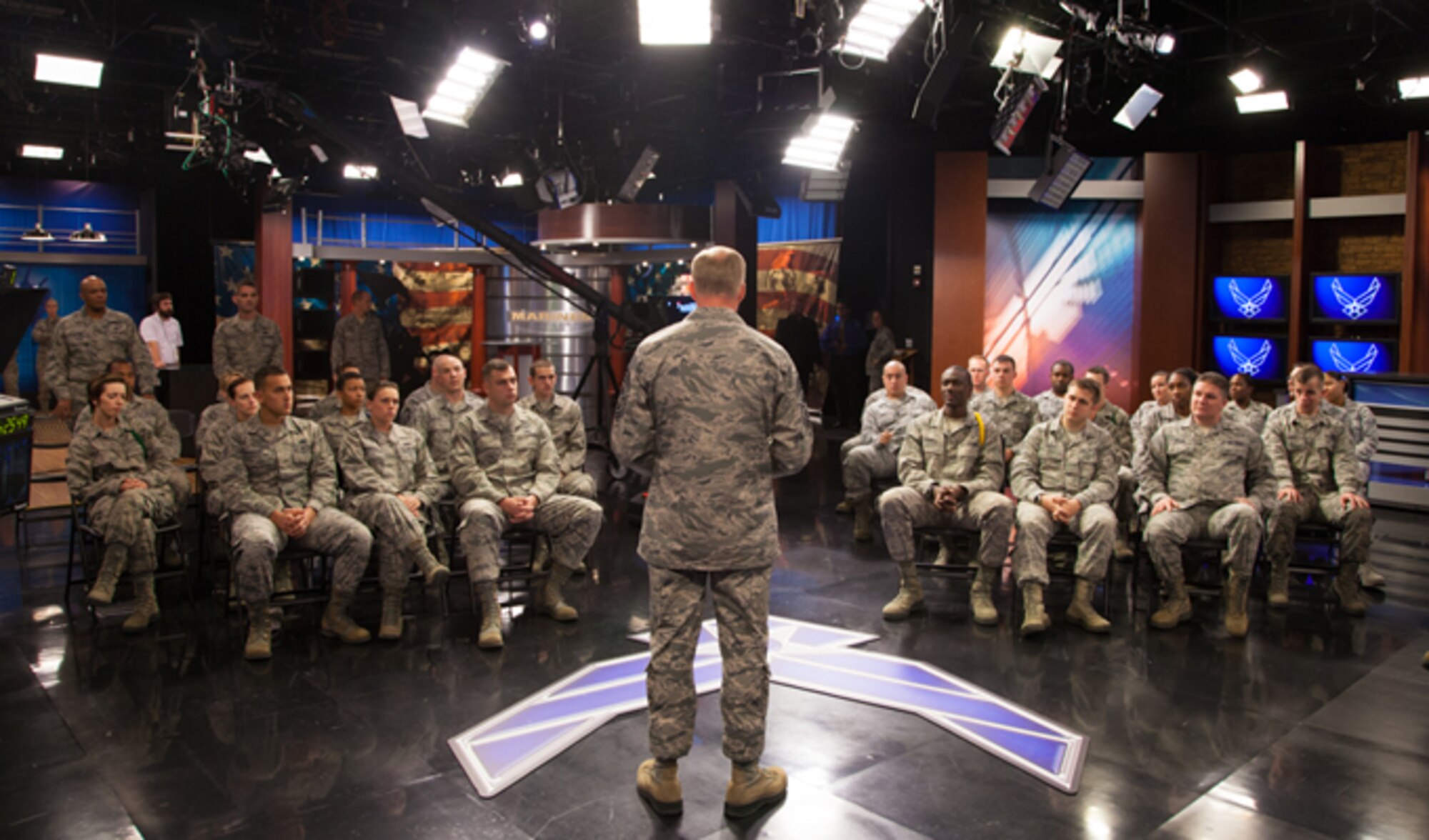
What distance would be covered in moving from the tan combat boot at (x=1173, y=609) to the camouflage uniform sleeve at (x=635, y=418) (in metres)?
3.13

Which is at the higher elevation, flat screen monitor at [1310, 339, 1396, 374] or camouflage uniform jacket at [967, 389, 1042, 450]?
flat screen monitor at [1310, 339, 1396, 374]

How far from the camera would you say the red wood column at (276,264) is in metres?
14.5

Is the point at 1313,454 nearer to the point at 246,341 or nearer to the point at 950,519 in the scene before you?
the point at 950,519

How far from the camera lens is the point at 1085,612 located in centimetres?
507

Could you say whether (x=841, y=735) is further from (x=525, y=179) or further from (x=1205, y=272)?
(x=1205, y=272)

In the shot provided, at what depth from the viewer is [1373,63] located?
1009 cm

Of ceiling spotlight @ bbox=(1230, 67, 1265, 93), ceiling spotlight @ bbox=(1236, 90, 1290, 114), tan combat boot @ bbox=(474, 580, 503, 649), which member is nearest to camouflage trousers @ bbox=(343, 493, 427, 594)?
tan combat boot @ bbox=(474, 580, 503, 649)

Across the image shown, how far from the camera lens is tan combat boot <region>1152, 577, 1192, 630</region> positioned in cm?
508

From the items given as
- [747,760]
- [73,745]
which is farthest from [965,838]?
[73,745]

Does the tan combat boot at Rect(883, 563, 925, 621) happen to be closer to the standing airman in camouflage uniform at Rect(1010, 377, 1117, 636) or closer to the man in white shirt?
the standing airman in camouflage uniform at Rect(1010, 377, 1117, 636)

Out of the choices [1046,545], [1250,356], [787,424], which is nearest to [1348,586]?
[1046,545]

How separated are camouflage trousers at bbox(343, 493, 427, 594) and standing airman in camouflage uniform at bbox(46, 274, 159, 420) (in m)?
2.84

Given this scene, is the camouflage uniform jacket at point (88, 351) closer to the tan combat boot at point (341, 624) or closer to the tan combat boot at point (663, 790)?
the tan combat boot at point (341, 624)

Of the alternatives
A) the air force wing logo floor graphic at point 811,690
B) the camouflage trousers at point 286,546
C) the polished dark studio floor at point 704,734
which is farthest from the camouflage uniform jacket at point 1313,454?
the camouflage trousers at point 286,546
